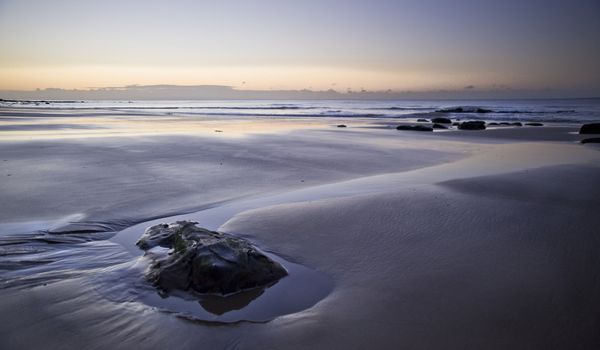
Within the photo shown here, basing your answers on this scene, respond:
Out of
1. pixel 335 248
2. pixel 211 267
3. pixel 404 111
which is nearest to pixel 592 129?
pixel 335 248

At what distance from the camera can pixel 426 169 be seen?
8320 millimetres

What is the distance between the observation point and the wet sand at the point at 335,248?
2.49 m

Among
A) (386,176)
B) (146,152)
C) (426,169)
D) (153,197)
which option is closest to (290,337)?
(153,197)

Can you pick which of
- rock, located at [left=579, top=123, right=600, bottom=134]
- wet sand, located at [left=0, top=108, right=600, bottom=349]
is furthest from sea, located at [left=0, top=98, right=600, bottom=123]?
wet sand, located at [left=0, top=108, right=600, bottom=349]

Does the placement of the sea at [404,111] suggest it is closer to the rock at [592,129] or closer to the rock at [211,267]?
the rock at [592,129]

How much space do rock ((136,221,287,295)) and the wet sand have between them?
7.9 inches

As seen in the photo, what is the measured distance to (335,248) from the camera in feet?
13.0

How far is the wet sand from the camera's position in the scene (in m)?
2.49

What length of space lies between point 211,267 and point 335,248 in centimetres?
141

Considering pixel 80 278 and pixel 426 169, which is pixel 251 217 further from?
pixel 426 169

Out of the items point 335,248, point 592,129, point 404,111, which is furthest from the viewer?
point 404,111

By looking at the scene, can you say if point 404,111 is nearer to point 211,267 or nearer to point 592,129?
point 592,129

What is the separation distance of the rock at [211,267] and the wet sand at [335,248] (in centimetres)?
20

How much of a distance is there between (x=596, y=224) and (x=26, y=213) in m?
6.93
